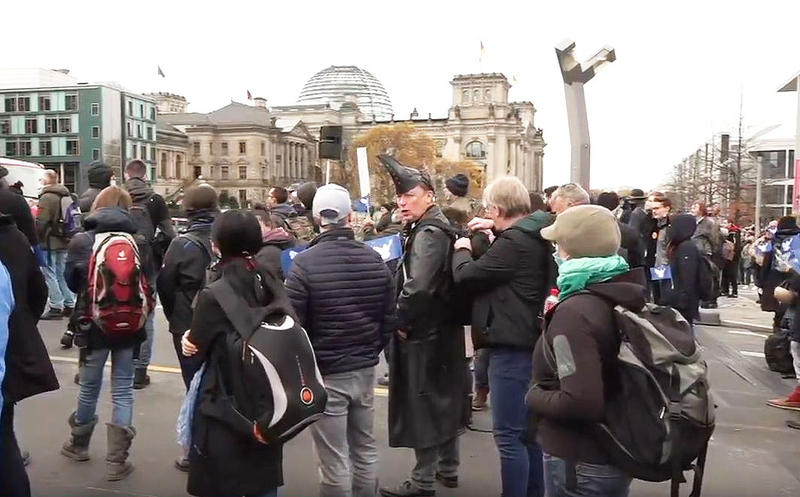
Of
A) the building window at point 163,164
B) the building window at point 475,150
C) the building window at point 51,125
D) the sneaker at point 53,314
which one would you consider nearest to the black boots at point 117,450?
the sneaker at point 53,314

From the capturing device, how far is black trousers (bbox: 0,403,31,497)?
3.74 m

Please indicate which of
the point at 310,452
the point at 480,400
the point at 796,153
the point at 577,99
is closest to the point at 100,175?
the point at 310,452

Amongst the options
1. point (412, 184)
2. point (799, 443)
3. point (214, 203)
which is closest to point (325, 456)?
point (412, 184)

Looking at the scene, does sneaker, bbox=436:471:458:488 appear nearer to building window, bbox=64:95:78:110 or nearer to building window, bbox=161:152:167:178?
building window, bbox=64:95:78:110

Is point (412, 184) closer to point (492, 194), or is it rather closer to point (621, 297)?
point (492, 194)

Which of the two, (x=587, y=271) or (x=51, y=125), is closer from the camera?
(x=587, y=271)

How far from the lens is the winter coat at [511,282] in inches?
169

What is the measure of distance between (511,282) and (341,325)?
3.29 ft

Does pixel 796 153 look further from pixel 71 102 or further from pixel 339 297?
pixel 71 102

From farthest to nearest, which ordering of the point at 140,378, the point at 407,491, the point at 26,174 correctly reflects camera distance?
the point at 26,174 → the point at 140,378 → the point at 407,491

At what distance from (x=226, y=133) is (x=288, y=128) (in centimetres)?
1619

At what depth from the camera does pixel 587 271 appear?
9.57 feet

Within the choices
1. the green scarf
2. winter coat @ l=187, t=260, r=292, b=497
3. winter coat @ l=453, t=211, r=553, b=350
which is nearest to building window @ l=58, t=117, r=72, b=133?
winter coat @ l=453, t=211, r=553, b=350

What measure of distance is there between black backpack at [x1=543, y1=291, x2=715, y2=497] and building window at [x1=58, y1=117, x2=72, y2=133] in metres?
92.6
